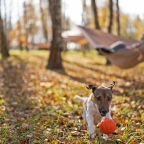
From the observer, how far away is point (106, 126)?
4.72 meters

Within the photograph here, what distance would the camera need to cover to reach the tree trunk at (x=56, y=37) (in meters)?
13.8

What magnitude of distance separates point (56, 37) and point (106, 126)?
9.62m

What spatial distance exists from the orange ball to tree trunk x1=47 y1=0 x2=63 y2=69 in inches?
368

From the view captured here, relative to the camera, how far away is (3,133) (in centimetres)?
496

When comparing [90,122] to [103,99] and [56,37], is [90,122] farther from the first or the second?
[56,37]

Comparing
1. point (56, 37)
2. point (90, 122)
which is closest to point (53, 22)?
point (56, 37)

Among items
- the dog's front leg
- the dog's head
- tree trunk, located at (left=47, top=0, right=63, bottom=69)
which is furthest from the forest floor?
tree trunk, located at (left=47, top=0, right=63, bottom=69)

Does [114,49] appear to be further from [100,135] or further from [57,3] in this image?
[100,135]

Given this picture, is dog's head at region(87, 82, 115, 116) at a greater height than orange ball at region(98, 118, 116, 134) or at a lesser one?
greater

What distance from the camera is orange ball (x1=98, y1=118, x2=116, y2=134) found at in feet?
15.5

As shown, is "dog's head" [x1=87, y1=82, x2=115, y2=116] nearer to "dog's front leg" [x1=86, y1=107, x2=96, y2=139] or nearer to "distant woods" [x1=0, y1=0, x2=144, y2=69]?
"dog's front leg" [x1=86, y1=107, x2=96, y2=139]

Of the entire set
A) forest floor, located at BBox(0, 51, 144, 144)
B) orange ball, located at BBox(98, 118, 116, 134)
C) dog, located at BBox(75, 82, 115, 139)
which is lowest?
forest floor, located at BBox(0, 51, 144, 144)

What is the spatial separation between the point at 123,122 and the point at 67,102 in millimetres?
2013

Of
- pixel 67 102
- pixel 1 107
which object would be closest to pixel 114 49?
pixel 67 102
